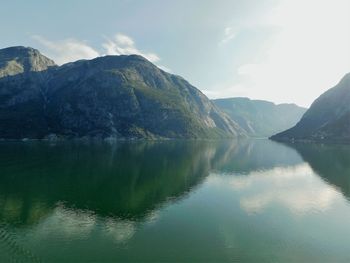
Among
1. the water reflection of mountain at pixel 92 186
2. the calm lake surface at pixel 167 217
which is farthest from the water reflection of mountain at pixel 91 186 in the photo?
the calm lake surface at pixel 167 217

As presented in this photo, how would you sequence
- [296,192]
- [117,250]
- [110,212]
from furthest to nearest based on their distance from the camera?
[296,192]
[110,212]
[117,250]

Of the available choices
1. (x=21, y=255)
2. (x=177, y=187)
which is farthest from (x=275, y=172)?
(x=21, y=255)

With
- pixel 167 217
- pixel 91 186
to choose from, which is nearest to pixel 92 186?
pixel 91 186

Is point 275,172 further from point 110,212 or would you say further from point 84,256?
point 84,256

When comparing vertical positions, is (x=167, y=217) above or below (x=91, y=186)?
below

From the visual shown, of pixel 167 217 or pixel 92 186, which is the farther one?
pixel 92 186

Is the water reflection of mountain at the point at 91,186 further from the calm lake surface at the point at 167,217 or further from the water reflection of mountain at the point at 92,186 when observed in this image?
the calm lake surface at the point at 167,217

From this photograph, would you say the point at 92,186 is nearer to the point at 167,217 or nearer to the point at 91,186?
the point at 91,186

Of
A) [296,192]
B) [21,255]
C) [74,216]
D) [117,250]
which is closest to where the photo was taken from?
[21,255]
